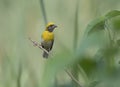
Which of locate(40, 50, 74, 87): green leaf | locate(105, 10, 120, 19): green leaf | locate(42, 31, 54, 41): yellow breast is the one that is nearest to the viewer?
locate(40, 50, 74, 87): green leaf

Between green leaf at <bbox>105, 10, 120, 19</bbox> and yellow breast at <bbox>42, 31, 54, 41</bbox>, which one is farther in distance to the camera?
yellow breast at <bbox>42, 31, 54, 41</bbox>

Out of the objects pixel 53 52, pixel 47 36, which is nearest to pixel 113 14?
pixel 53 52

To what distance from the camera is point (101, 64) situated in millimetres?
430

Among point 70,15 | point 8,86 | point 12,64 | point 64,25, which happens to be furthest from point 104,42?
point 64,25

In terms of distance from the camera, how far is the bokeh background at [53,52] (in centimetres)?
37

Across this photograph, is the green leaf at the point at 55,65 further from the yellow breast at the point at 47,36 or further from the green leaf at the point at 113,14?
the yellow breast at the point at 47,36

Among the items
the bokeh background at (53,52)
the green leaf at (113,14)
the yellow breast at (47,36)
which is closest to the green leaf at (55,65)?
the bokeh background at (53,52)

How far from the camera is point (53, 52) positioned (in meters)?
0.55

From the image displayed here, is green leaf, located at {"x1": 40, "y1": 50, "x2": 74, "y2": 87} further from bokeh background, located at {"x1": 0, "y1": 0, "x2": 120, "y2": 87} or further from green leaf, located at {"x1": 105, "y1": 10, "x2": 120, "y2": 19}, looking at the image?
green leaf, located at {"x1": 105, "y1": 10, "x2": 120, "y2": 19}

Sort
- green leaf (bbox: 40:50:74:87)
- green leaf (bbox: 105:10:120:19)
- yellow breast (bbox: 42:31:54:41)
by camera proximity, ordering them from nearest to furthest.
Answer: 1. green leaf (bbox: 40:50:74:87)
2. green leaf (bbox: 105:10:120:19)
3. yellow breast (bbox: 42:31:54:41)

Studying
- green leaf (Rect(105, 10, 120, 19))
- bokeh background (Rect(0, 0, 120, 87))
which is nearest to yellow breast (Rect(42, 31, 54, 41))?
bokeh background (Rect(0, 0, 120, 87))

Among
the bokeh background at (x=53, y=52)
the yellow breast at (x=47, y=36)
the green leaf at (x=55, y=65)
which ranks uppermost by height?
the green leaf at (x=55, y=65)

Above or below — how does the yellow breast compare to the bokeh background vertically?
below

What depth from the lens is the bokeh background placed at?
37 centimetres
